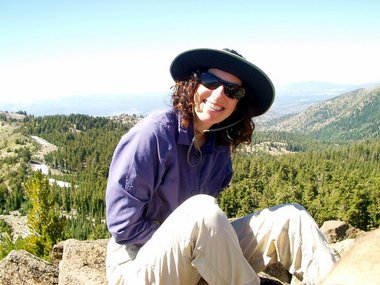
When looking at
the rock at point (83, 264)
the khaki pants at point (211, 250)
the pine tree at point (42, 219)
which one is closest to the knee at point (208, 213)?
the khaki pants at point (211, 250)

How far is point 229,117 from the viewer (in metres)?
4.62

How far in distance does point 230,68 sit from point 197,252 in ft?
6.38

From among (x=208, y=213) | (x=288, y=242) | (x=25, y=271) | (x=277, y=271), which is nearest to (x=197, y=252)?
(x=208, y=213)

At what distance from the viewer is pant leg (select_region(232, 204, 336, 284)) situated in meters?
3.40

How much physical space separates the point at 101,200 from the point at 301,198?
55.9 meters

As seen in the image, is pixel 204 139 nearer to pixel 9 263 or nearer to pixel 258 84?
pixel 258 84

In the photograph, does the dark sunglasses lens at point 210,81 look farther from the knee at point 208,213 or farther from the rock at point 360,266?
the rock at point 360,266

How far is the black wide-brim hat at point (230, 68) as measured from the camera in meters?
3.94

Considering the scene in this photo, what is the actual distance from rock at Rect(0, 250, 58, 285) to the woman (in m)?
2.90

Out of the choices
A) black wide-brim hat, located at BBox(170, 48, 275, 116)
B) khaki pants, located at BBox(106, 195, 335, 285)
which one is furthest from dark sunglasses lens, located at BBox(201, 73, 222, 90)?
khaki pants, located at BBox(106, 195, 335, 285)

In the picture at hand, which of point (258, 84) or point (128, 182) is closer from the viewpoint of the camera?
point (128, 182)

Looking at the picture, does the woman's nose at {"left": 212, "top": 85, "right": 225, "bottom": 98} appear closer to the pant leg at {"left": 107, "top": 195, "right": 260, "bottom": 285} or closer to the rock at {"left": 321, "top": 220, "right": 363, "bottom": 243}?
the pant leg at {"left": 107, "top": 195, "right": 260, "bottom": 285}

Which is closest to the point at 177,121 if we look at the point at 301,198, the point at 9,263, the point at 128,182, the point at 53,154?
the point at 128,182

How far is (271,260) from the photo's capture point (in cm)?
388
